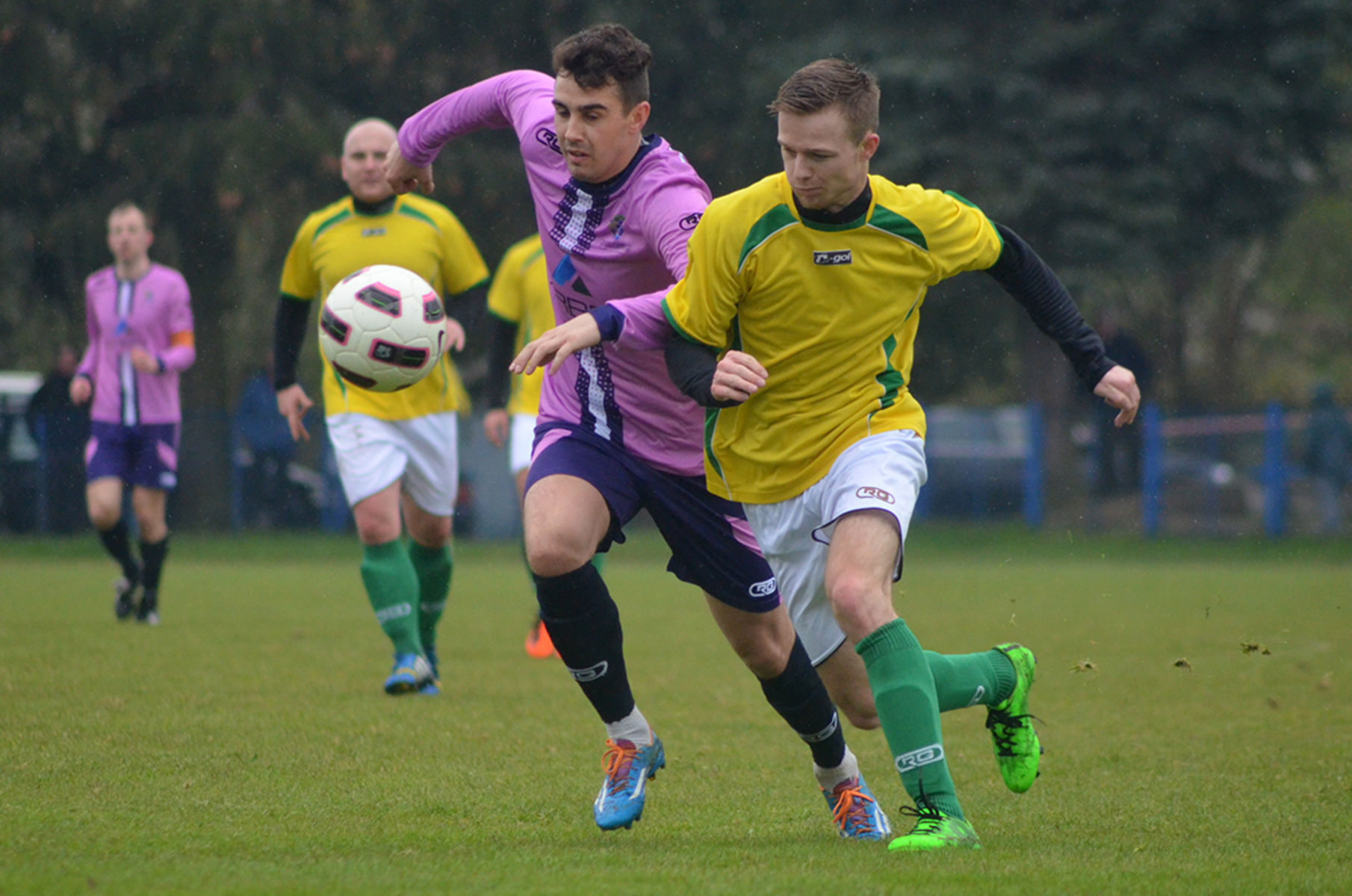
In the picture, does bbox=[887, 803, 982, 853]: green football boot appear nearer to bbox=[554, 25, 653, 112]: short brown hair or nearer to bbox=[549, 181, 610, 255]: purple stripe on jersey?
bbox=[549, 181, 610, 255]: purple stripe on jersey

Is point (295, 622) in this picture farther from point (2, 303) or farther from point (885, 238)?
point (2, 303)

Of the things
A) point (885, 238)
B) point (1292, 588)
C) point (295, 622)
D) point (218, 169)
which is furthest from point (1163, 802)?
point (218, 169)

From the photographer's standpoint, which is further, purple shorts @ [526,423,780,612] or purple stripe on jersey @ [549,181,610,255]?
purple stripe on jersey @ [549,181,610,255]

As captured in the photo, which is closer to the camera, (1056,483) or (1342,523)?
(1342,523)

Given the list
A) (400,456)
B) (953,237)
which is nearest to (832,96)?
(953,237)

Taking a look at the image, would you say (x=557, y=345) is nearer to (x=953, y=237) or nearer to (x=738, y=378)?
(x=738, y=378)

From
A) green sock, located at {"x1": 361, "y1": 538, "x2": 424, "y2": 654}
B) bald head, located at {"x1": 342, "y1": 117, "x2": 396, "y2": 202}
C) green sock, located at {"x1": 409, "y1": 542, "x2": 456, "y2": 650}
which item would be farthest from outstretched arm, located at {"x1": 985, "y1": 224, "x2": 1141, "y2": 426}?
green sock, located at {"x1": 409, "y1": 542, "x2": 456, "y2": 650}

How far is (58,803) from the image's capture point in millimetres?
4750

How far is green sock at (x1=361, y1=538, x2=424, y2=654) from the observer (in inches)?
301

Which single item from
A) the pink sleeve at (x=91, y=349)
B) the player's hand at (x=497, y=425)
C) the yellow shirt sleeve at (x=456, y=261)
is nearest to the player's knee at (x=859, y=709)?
the yellow shirt sleeve at (x=456, y=261)

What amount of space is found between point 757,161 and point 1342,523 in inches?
378

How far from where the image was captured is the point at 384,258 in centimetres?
789

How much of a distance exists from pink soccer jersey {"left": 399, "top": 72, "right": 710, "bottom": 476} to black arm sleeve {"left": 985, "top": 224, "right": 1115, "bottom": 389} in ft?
2.94

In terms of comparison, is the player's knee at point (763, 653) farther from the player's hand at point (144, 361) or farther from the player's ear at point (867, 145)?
the player's hand at point (144, 361)
